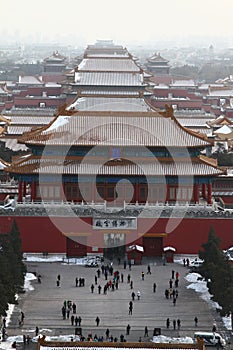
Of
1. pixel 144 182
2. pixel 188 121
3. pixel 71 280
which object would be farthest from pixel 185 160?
pixel 188 121

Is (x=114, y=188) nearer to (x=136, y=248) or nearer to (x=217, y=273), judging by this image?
(x=136, y=248)

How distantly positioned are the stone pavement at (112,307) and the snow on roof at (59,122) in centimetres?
711

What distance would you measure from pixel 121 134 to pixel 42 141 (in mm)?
3467

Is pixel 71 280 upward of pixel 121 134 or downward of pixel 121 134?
downward

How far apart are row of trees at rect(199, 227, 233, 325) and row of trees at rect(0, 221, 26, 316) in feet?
21.8

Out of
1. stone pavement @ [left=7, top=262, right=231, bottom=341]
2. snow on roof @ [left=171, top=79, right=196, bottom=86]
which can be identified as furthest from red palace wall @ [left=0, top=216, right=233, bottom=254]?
snow on roof @ [left=171, top=79, right=196, bottom=86]

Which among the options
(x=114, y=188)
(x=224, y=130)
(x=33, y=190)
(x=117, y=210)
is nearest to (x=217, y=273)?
(x=117, y=210)

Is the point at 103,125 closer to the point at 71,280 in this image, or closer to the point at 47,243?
the point at 47,243

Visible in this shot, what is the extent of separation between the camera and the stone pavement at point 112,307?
29.5 meters

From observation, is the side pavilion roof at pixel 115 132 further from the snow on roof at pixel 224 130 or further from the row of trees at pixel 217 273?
the snow on roof at pixel 224 130

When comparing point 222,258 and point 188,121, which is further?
point 188,121

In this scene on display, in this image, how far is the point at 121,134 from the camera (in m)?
40.5

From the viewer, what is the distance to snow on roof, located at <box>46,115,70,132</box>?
4109cm

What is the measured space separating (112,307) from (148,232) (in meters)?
7.63
